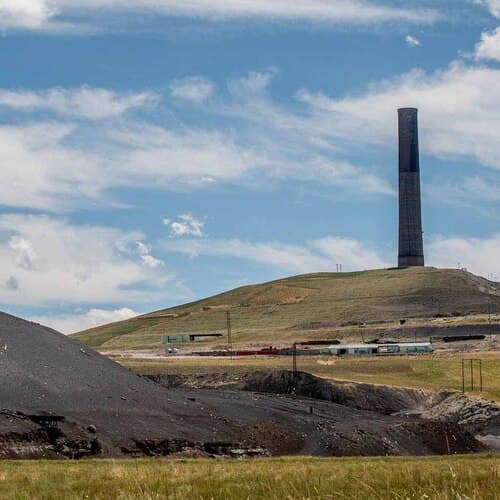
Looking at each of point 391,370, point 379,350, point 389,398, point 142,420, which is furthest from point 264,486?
point 379,350

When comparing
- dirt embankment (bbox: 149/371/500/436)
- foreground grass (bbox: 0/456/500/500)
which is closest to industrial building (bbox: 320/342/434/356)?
dirt embankment (bbox: 149/371/500/436)

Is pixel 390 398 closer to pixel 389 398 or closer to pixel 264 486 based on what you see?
pixel 389 398

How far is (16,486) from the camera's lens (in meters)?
19.6

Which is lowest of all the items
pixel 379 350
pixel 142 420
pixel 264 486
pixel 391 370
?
pixel 142 420

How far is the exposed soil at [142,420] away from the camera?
151 feet

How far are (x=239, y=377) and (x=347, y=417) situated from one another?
2244cm

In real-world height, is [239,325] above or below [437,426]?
above

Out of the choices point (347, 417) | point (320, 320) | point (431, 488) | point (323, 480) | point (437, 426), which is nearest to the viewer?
point (431, 488)

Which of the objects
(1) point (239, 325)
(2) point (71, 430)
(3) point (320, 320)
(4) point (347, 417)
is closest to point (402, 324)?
(3) point (320, 320)

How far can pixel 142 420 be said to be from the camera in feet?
167

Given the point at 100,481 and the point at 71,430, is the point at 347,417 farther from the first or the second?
the point at 100,481

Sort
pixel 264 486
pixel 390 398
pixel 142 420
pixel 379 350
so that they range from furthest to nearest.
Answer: pixel 379 350 < pixel 390 398 < pixel 142 420 < pixel 264 486

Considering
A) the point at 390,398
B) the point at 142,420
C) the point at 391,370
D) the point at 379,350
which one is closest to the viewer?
the point at 142,420

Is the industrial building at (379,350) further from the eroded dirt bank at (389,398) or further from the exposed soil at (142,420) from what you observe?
the exposed soil at (142,420)
